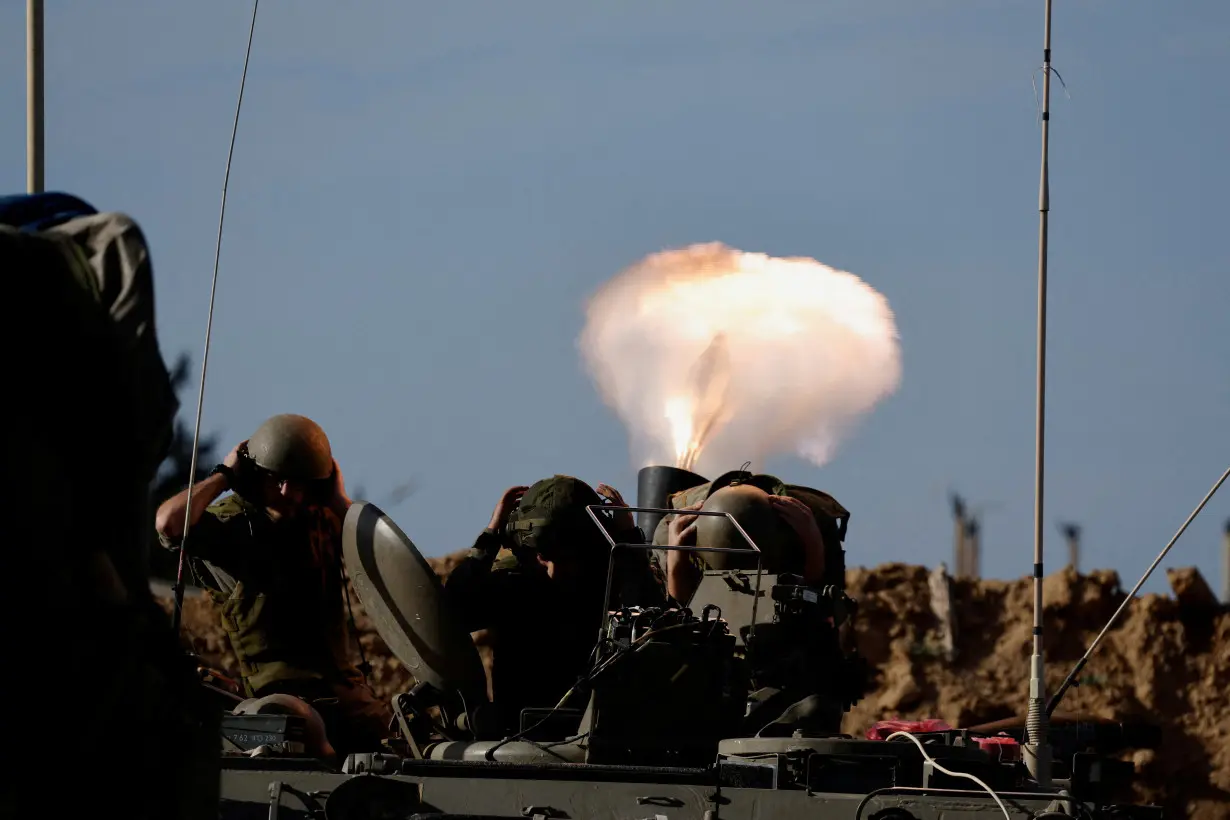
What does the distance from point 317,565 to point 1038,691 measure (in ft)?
13.4

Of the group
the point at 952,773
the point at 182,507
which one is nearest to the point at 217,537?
the point at 182,507

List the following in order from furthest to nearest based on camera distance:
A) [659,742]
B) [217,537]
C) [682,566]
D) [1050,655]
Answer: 1. [1050,655]
2. [682,566]
3. [217,537]
4. [659,742]

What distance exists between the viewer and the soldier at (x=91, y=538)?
165 inches

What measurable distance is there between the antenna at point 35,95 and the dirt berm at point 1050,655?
1956cm

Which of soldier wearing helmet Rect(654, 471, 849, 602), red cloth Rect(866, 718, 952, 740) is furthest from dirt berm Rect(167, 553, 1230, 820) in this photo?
red cloth Rect(866, 718, 952, 740)

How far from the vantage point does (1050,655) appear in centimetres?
2919

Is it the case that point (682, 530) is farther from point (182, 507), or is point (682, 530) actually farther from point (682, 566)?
point (182, 507)

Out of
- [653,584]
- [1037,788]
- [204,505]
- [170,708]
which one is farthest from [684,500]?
[170,708]

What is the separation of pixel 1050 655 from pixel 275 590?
1913 cm

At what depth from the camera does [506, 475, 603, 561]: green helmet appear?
11.2m

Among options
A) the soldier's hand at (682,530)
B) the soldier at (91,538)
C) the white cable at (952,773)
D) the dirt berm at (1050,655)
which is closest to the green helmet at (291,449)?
the soldier's hand at (682,530)

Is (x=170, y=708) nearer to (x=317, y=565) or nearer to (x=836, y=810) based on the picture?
(x=836, y=810)

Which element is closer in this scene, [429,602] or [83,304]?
[83,304]

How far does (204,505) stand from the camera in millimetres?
11641
